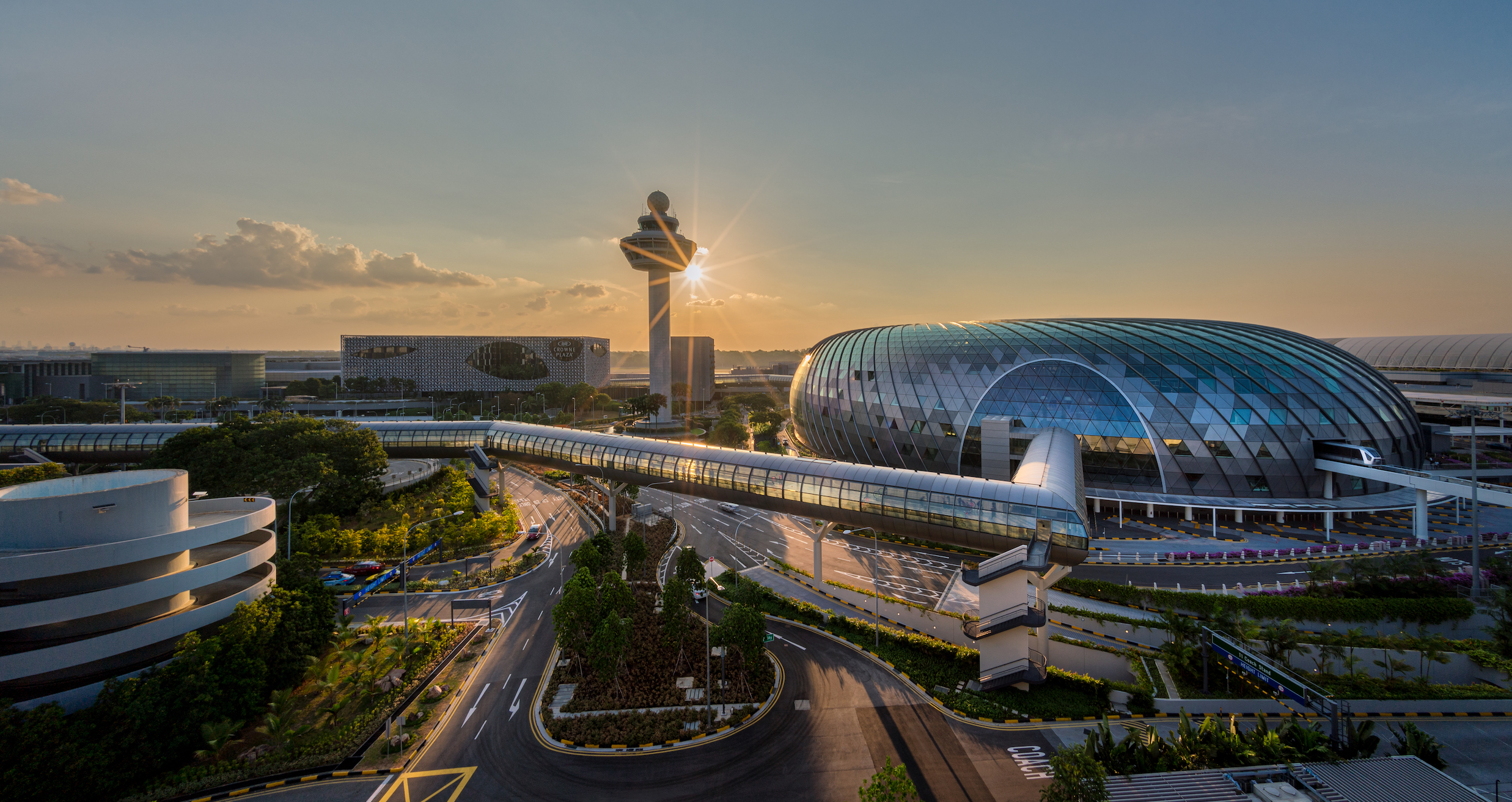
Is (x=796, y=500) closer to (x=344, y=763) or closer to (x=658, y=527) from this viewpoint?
(x=658, y=527)

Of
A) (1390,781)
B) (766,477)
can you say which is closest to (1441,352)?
(1390,781)

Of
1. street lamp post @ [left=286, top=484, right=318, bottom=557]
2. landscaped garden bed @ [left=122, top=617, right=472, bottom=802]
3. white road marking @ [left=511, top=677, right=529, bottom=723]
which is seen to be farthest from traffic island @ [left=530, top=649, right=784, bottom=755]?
street lamp post @ [left=286, top=484, right=318, bottom=557]

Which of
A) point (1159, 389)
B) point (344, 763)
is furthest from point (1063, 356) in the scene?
point (344, 763)

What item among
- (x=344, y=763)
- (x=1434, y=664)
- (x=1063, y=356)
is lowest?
(x=344, y=763)

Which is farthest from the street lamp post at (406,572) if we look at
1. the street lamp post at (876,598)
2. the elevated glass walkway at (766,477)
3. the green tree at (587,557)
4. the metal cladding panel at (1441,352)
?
the metal cladding panel at (1441,352)

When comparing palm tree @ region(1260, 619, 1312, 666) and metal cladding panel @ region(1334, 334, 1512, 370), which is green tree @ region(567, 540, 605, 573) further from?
metal cladding panel @ region(1334, 334, 1512, 370)

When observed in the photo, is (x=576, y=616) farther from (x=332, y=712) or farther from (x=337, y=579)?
(x=337, y=579)
